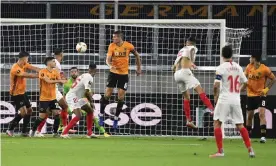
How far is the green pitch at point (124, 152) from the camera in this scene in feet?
45.9

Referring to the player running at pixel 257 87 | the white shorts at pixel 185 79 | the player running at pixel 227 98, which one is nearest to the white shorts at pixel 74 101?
the white shorts at pixel 185 79

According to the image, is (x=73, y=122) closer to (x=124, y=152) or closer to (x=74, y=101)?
(x=74, y=101)

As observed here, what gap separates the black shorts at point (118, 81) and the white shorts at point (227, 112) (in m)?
6.03

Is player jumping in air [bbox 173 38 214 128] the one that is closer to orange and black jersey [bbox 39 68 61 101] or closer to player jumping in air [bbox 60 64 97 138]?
player jumping in air [bbox 60 64 97 138]

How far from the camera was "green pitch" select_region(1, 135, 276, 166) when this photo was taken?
14.0m

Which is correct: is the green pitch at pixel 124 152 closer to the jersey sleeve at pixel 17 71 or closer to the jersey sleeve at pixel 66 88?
the jersey sleeve at pixel 17 71

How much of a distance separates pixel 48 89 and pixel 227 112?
20.5 ft

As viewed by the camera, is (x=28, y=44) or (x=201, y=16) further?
(x=201, y=16)

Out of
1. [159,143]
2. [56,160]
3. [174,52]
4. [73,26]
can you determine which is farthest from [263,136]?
[56,160]

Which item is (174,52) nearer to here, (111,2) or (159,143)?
(111,2)

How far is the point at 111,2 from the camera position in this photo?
25.8 meters

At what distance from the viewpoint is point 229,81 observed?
15.2 metres

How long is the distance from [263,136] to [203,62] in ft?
12.3

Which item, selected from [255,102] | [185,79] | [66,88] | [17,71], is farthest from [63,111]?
[255,102]
